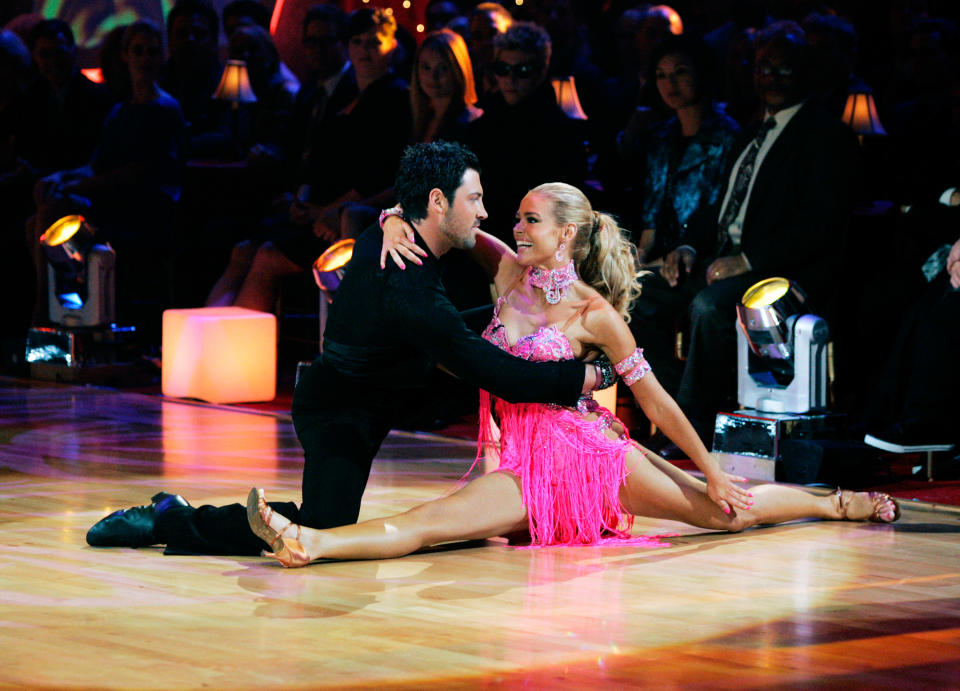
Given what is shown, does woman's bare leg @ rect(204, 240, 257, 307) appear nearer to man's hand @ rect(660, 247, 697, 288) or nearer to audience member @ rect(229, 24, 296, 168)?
audience member @ rect(229, 24, 296, 168)

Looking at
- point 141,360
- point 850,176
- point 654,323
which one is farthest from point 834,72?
point 141,360

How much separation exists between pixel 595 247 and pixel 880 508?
46.7 inches

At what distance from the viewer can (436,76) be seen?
266 inches

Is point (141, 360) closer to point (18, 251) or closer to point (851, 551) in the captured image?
point (18, 251)

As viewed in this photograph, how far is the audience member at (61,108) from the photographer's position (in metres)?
8.18

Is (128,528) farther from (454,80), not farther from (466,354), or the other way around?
(454,80)

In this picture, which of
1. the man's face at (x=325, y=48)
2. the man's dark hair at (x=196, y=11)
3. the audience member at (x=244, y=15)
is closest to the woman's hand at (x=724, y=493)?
the man's face at (x=325, y=48)

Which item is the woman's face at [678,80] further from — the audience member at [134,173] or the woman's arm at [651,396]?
the audience member at [134,173]

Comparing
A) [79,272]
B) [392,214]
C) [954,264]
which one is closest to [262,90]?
[79,272]

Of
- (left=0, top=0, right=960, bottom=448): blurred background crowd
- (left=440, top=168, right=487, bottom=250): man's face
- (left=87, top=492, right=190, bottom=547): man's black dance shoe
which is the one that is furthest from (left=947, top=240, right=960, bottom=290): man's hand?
(left=87, top=492, right=190, bottom=547): man's black dance shoe

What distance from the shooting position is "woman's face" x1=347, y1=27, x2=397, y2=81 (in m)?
7.09

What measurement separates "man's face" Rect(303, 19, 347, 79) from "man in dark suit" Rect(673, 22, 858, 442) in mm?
2874

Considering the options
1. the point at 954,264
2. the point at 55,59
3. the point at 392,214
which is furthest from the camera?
the point at 55,59

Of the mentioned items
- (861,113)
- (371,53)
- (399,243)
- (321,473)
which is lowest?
(321,473)
